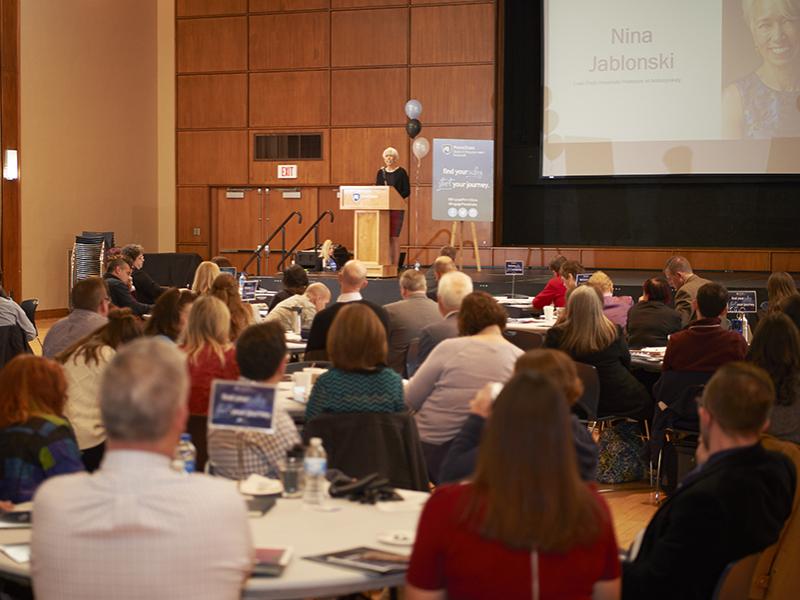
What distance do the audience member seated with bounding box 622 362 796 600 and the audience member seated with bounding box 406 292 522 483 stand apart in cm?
186

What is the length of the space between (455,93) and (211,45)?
432 cm

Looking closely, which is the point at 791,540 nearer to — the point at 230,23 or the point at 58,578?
the point at 58,578

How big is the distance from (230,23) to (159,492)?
53.8ft

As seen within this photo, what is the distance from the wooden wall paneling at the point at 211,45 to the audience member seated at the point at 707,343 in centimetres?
1276

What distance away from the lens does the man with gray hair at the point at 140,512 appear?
7.05ft

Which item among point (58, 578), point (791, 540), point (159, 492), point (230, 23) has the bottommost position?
point (791, 540)

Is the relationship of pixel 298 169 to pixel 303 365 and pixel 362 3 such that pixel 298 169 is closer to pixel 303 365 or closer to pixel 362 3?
pixel 362 3

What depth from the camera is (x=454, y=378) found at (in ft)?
15.8

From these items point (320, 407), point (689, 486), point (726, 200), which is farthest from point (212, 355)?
point (726, 200)

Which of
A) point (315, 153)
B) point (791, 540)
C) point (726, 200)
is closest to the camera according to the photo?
point (791, 540)

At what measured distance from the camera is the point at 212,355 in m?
4.84

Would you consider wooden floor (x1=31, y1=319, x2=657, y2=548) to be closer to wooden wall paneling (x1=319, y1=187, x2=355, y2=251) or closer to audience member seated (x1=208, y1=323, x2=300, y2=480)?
audience member seated (x1=208, y1=323, x2=300, y2=480)

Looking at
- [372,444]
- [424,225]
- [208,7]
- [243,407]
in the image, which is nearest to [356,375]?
[372,444]

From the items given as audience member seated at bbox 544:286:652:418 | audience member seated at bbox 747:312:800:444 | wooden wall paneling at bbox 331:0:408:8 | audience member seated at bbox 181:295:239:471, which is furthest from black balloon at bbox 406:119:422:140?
audience member seated at bbox 747:312:800:444
